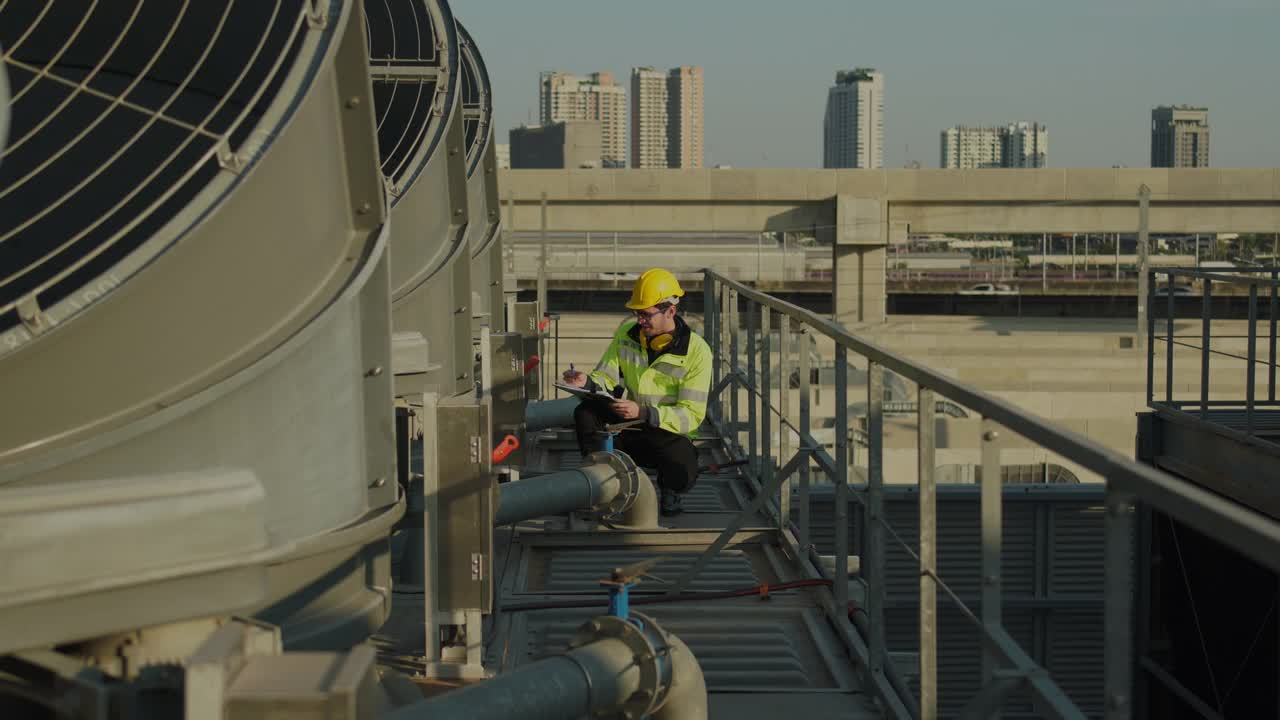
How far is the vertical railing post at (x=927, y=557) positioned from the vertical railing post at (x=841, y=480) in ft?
3.47

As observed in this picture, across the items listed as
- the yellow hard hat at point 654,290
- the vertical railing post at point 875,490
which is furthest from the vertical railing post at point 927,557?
the yellow hard hat at point 654,290

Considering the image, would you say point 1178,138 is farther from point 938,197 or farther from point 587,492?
point 587,492

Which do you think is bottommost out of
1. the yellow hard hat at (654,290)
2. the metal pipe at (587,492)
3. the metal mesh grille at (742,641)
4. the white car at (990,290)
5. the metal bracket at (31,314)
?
the white car at (990,290)

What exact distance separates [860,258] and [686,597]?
29648mm

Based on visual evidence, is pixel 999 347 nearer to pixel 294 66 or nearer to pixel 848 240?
A: pixel 848 240

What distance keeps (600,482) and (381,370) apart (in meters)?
2.92

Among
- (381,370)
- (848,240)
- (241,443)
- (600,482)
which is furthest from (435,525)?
(848,240)

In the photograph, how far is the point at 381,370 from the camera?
10.9 feet

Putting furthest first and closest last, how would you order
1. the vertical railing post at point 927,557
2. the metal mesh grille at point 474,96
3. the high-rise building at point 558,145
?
the high-rise building at point 558,145
the metal mesh grille at point 474,96
the vertical railing post at point 927,557

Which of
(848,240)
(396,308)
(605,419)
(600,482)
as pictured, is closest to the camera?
(396,308)

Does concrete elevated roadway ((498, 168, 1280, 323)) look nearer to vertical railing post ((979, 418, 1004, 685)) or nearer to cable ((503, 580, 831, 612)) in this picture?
cable ((503, 580, 831, 612))

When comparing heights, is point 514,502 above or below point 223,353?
below

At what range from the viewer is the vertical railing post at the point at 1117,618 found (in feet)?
7.16

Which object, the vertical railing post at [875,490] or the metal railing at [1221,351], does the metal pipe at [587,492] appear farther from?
the metal railing at [1221,351]
